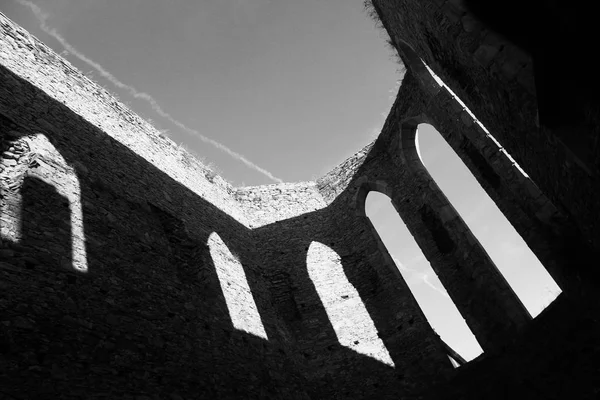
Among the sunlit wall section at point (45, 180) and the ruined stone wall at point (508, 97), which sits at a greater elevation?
the sunlit wall section at point (45, 180)

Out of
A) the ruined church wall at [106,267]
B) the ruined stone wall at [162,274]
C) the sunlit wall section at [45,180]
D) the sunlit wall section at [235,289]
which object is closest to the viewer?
the ruined church wall at [106,267]

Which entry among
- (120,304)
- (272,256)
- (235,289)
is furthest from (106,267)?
(272,256)

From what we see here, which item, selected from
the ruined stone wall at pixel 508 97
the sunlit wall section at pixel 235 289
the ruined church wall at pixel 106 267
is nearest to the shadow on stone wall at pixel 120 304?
the ruined church wall at pixel 106 267

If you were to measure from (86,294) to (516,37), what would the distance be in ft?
17.0

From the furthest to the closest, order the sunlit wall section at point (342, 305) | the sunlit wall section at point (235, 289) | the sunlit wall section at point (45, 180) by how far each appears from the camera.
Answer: the sunlit wall section at point (342, 305), the sunlit wall section at point (235, 289), the sunlit wall section at point (45, 180)

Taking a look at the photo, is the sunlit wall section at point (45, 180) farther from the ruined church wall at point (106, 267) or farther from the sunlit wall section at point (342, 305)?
the sunlit wall section at point (342, 305)

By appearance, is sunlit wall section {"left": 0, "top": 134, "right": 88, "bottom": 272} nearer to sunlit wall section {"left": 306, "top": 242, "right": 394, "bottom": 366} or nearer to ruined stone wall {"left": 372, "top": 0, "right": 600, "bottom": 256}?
ruined stone wall {"left": 372, "top": 0, "right": 600, "bottom": 256}

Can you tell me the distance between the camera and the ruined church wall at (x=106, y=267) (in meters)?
4.32

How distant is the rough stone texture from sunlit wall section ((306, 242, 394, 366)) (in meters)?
0.04

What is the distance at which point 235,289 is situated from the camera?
8.21 meters

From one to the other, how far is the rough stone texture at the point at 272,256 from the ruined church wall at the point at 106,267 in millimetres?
26

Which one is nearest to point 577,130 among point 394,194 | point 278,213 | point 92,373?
point 92,373

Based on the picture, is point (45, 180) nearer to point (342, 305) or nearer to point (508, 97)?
point (508, 97)

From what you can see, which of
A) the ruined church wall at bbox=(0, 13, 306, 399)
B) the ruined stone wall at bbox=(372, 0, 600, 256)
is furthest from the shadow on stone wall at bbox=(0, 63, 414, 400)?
the ruined stone wall at bbox=(372, 0, 600, 256)
